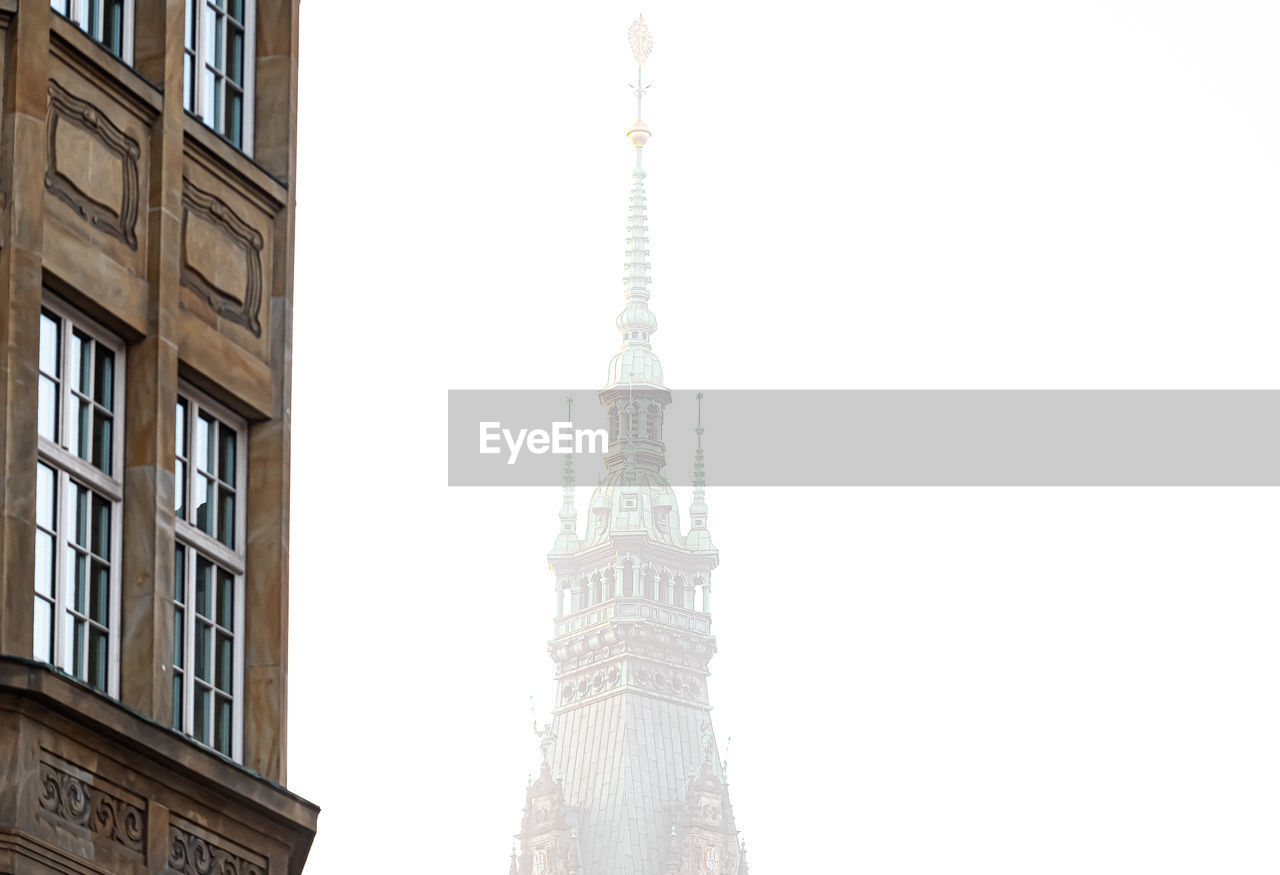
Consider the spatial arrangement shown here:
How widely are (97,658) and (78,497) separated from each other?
1512 millimetres

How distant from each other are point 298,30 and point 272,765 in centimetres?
822

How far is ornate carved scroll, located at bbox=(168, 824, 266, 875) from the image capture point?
3019 centimetres

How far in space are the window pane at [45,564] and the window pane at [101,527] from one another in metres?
0.87

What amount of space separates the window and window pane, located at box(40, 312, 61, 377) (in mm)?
3022

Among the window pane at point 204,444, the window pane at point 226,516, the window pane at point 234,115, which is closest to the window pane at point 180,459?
the window pane at point 204,444

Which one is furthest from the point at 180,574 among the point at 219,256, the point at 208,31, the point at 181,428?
the point at 208,31

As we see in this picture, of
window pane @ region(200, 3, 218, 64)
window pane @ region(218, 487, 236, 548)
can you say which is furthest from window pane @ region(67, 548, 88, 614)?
window pane @ region(200, 3, 218, 64)

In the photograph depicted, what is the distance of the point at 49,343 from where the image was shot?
98.8 feet

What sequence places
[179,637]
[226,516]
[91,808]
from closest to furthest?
[91,808]
[179,637]
[226,516]

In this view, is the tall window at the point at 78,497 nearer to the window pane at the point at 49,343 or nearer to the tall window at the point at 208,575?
the window pane at the point at 49,343

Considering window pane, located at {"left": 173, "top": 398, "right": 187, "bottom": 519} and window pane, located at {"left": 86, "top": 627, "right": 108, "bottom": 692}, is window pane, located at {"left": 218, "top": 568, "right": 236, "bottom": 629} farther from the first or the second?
window pane, located at {"left": 86, "top": 627, "right": 108, "bottom": 692}

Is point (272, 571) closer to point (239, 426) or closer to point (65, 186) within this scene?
point (239, 426)

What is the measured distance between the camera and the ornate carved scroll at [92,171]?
98.9 ft

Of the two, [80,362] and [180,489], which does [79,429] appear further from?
[180,489]
